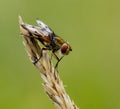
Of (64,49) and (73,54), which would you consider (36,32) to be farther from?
(73,54)

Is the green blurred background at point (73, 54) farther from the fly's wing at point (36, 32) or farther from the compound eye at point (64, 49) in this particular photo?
the fly's wing at point (36, 32)

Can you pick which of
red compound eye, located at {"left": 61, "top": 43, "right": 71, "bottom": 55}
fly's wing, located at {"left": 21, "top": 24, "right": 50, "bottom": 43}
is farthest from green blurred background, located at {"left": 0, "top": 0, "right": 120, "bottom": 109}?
fly's wing, located at {"left": 21, "top": 24, "right": 50, "bottom": 43}

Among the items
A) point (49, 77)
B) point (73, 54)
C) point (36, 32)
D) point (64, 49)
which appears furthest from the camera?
point (73, 54)

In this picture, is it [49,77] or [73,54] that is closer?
[49,77]

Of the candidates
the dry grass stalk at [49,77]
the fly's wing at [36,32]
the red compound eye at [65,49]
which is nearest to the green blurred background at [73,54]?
the red compound eye at [65,49]

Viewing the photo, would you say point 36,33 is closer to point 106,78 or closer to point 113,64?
point 106,78

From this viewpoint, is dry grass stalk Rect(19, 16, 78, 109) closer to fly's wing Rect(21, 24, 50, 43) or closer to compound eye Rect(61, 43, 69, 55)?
fly's wing Rect(21, 24, 50, 43)

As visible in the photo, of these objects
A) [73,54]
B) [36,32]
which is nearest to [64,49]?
[36,32]

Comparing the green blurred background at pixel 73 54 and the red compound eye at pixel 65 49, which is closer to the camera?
the red compound eye at pixel 65 49
